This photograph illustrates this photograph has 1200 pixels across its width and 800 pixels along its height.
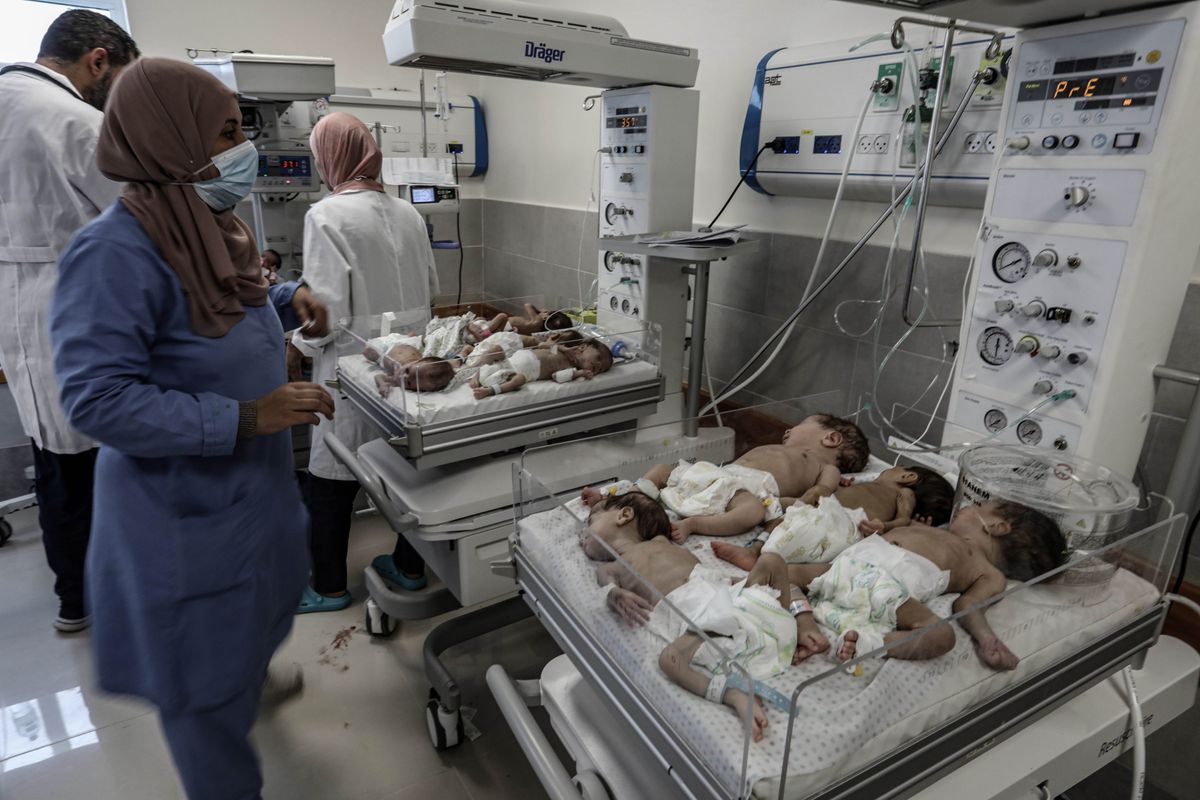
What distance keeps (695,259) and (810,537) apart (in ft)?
3.02

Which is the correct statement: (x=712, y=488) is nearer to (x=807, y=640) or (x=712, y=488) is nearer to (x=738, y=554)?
(x=738, y=554)

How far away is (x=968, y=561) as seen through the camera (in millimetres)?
1242

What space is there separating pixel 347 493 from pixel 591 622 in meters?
1.69

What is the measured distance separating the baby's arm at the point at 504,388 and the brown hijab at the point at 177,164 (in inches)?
27.5

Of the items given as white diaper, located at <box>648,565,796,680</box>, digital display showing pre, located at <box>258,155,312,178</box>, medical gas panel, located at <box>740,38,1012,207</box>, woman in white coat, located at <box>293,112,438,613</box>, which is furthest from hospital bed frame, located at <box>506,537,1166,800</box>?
digital display showing pre, located at <box>258,155,312,178</box>

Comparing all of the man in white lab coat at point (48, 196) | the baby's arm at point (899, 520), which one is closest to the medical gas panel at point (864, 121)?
the baby's arm at point (899, 520)

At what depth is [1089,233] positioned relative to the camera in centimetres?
129

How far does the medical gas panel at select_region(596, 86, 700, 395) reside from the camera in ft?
7.30

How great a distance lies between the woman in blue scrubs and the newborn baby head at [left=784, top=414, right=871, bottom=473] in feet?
3.69

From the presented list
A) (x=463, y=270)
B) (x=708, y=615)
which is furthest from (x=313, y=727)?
(x=463, y=270)

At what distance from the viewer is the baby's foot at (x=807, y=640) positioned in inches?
40.3

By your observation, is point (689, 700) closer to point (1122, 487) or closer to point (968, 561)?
point (968, 561)

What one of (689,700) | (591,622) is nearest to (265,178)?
(591,622)

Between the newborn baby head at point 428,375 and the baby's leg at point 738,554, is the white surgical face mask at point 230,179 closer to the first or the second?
the newborn baby head at point 428,375
